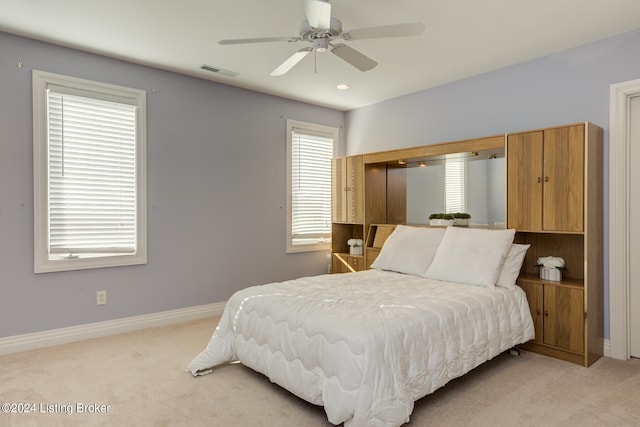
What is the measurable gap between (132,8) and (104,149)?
142cm

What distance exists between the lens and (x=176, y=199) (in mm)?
4137

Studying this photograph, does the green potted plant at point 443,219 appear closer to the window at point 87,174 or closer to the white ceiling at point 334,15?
the white ceiling at point 334,15

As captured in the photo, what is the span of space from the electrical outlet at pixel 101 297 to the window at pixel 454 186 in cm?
352

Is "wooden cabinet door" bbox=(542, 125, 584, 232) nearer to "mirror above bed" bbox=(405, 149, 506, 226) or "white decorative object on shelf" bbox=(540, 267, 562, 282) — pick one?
"white decorative object on shelf" bbox=(540, 267, 562, 282)

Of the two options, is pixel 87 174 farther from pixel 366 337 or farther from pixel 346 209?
pixel 366 337

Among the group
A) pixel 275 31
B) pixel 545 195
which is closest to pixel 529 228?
pixel 545 195

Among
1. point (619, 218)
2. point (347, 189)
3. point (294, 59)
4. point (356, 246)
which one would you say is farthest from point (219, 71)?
point (619, 218)

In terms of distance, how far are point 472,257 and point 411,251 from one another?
0.60 m

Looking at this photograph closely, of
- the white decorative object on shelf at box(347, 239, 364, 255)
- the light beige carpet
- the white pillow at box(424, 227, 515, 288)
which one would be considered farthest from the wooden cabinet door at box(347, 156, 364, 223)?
the light beige carpet

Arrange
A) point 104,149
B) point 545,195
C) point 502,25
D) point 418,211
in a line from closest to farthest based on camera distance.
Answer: point 502,25, point 545,195, point 104,149, point 418,211

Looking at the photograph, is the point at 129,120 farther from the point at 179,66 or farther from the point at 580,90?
the point at 580,90

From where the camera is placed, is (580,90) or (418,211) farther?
(418,211)

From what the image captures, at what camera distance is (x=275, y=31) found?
314 centimetres

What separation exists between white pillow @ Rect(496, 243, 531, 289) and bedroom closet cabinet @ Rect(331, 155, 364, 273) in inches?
72.3
